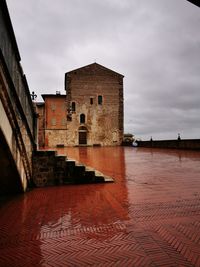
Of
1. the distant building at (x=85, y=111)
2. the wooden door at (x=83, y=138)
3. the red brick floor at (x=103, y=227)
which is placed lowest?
the red brick floor at (x=103, y=227)

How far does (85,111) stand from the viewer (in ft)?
133

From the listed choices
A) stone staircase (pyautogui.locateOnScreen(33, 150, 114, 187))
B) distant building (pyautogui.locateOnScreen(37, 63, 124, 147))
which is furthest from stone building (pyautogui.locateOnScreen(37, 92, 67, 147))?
stone staircase (pyautogui.locateOnScreen(33, 150, 114, 187))

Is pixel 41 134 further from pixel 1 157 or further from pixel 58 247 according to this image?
pixel 58 247

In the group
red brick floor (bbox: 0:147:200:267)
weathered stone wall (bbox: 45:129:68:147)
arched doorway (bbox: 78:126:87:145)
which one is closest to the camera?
red brick floor (bbox: 0:147:200:267)

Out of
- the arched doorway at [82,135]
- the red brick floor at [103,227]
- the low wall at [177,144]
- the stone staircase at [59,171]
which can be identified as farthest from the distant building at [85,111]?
the red brick floor at [103,227]

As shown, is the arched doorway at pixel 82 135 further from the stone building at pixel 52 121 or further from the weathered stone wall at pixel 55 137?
the stone building at pixel 52 121

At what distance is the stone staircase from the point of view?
7.58 metres

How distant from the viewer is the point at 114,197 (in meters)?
5.73

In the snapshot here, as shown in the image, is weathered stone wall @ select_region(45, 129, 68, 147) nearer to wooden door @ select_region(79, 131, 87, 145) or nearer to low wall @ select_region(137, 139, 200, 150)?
wooden door @ select_region(79, 131, 87, 145)

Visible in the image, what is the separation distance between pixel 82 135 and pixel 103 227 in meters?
36.7

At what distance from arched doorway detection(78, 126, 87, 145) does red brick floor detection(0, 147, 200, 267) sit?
3358 cm

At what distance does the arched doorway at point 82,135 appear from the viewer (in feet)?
132

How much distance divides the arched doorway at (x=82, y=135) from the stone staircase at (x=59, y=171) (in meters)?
32.4

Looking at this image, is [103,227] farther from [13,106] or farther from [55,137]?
[55,137]
